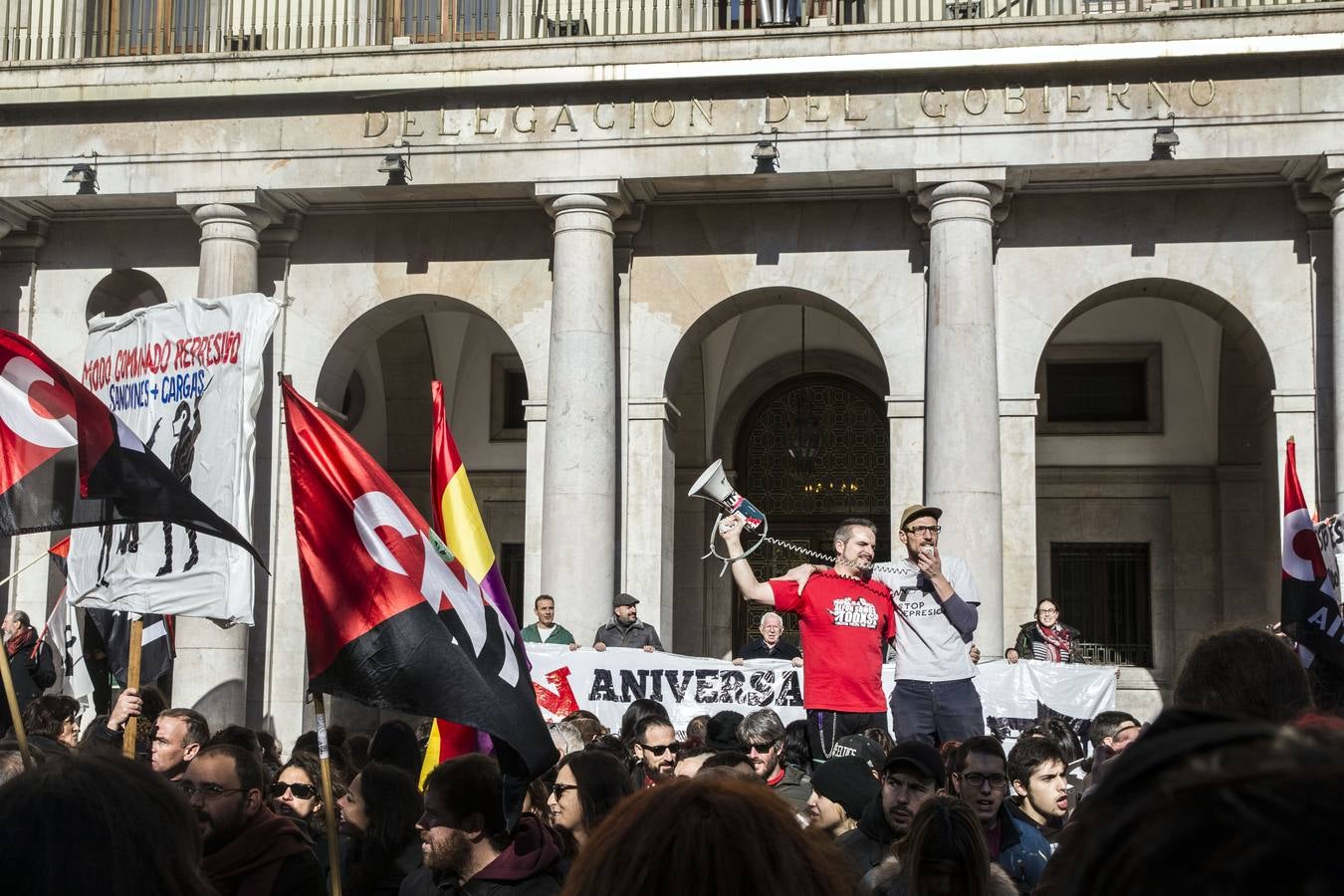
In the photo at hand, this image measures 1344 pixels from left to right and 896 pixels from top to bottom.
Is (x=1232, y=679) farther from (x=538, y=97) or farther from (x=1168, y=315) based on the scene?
(x=1168, y=315)

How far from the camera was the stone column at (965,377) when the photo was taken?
58.4 feet

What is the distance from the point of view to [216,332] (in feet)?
36.9

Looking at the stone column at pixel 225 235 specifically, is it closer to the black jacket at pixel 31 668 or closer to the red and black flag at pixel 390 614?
the black jacket at pixel 31 668

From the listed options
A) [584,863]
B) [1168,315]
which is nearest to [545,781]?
[584,863]

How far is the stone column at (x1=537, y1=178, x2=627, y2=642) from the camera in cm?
1853

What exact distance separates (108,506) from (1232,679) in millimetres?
6089

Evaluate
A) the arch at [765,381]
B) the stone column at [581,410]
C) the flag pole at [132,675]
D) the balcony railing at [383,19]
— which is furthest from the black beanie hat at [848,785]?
the arch at [765,381]

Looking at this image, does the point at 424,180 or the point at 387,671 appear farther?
the point at 424,180

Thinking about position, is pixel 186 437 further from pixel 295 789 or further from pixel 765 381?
pixel 765 381

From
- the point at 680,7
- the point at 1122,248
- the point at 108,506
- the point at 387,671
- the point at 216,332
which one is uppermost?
the point at 680,7

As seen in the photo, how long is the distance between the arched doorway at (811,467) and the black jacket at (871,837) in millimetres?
17896

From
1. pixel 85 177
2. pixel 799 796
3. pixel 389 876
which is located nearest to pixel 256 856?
pixel 389 876

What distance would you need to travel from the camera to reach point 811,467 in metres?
25.6

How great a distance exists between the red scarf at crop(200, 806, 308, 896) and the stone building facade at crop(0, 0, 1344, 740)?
12.5 meters
